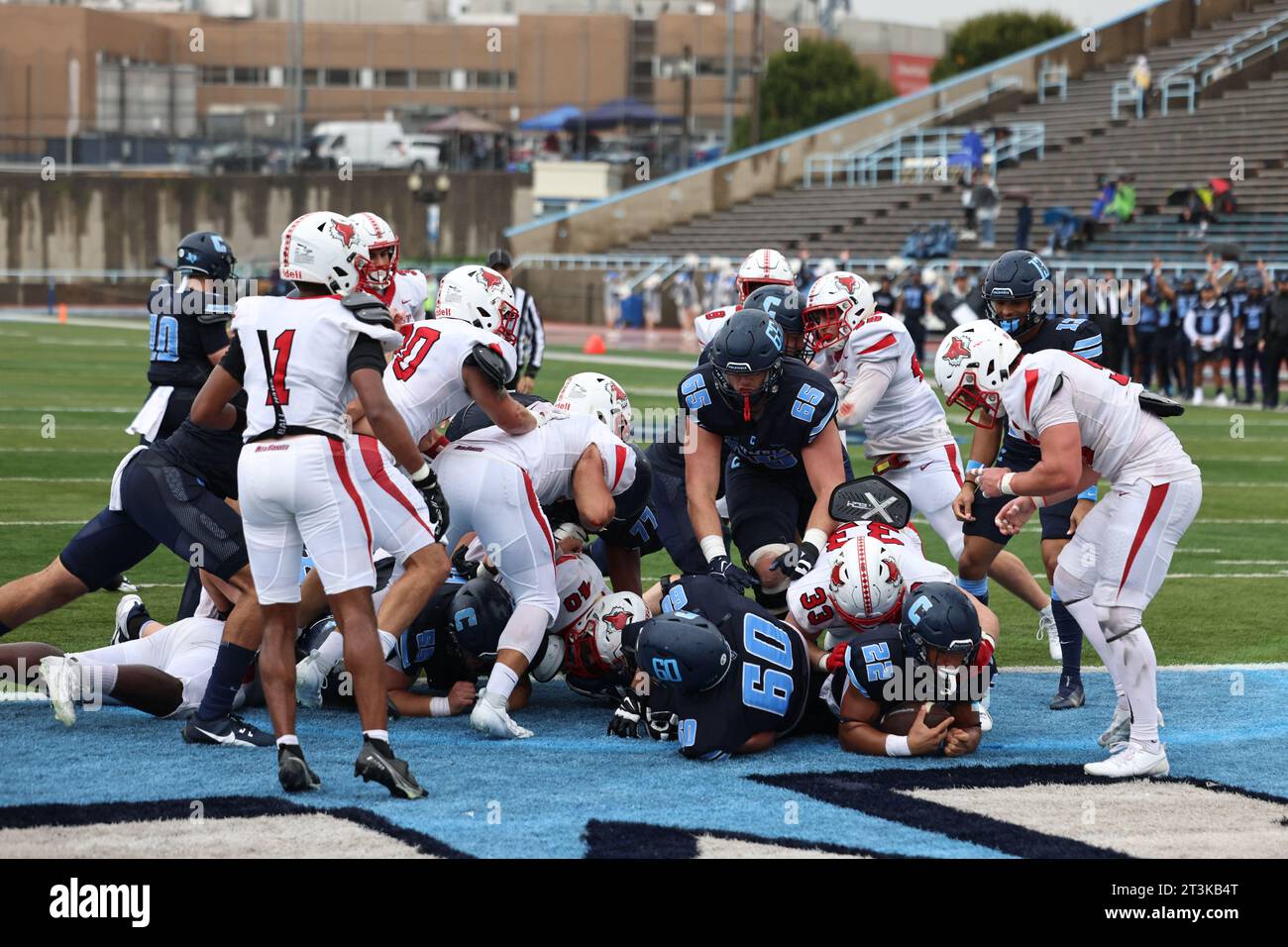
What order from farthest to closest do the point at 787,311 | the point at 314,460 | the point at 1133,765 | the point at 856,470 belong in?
the point at 856,470 → the point at 787,311 → the point at 1133,765 → the point at 314,460

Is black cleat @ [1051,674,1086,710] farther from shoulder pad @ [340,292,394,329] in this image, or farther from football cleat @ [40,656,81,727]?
football cleat @ [40,656,81,727]

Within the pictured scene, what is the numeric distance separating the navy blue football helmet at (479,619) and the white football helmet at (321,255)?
5.17ft

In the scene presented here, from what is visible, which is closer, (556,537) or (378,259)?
(556,537)

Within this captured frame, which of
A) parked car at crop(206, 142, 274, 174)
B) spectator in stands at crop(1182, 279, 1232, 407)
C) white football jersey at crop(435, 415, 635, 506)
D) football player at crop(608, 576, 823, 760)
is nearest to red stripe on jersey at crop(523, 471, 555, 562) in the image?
white football jersey at crop(435, 415, 635, 506)

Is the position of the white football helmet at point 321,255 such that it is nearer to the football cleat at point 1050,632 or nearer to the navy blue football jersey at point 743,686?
the navy blue football jersey at point 743,686

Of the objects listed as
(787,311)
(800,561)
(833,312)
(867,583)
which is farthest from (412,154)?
(867,583)

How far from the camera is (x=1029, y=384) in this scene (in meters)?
6.29

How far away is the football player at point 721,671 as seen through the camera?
6.23 m

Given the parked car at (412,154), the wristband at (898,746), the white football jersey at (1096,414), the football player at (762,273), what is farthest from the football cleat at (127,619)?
the parked car at (412,154)

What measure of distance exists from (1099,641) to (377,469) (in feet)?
9.05

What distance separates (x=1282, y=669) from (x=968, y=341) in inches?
107

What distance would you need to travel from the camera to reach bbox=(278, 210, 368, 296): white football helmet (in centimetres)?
583

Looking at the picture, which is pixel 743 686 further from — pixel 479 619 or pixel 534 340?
pixel 534 340

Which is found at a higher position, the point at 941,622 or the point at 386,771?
the point at 941,622
